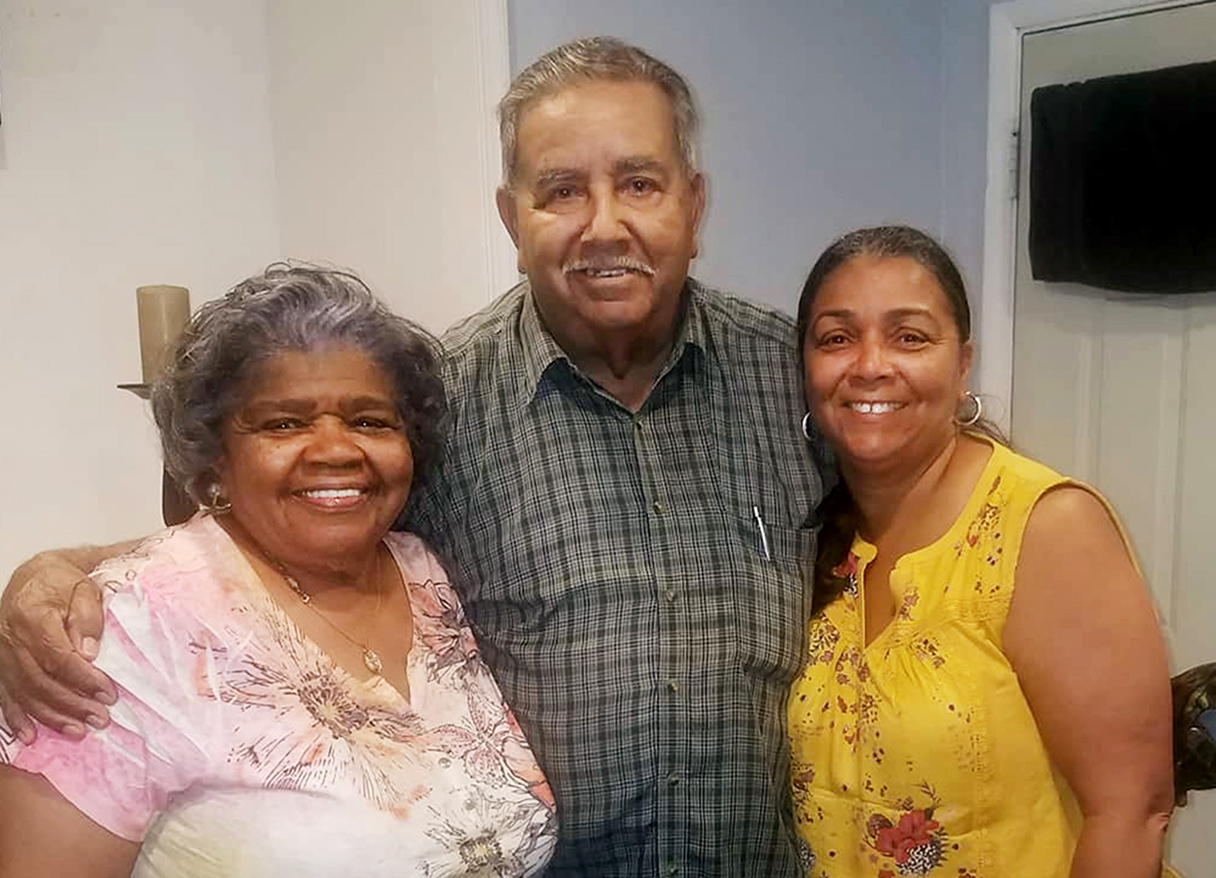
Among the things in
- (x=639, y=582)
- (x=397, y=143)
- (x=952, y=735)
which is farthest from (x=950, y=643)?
(x=397, y=143)

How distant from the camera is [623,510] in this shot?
1349 mm

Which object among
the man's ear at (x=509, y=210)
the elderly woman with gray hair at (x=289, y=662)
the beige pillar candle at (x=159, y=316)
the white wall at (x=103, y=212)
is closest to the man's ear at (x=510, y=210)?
the man's ear at (x=509, y=210)

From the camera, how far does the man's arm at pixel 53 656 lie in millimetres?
1015

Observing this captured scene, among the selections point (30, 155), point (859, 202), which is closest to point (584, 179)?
point (30, 155)

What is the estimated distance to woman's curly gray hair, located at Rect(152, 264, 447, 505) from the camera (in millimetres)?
1151

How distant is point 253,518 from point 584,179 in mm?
531

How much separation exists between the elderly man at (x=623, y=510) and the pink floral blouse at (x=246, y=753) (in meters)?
0.16

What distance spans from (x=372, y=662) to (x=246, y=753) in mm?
165

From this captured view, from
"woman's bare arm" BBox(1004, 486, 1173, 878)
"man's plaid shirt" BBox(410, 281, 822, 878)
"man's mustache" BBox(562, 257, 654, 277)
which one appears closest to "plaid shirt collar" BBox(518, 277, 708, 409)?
"man's plaid shirt" BBox(410, 281, 822, 878)

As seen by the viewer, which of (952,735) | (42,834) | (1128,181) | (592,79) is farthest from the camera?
(1128,181)

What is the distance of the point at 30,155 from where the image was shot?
6.58ft

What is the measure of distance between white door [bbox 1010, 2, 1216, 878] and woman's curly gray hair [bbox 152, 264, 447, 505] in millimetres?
1875

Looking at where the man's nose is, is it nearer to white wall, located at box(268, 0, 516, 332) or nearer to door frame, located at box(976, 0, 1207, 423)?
white wall, located at box(268, 0, 516, 332)

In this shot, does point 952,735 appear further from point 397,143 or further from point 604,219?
point 397,143
